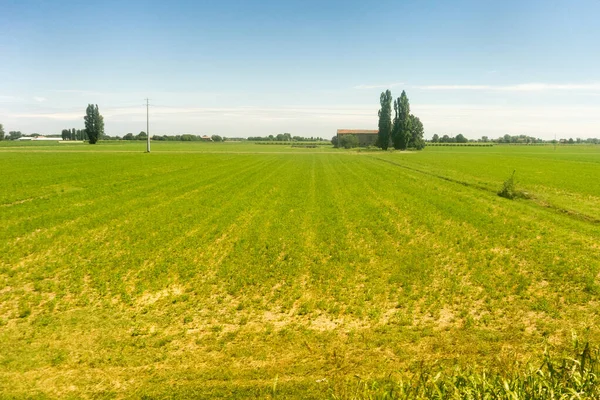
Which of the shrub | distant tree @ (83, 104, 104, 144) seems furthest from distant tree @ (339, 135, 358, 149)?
the shrub

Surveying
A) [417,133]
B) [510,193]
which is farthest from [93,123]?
[510,193]

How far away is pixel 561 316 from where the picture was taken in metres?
9.48

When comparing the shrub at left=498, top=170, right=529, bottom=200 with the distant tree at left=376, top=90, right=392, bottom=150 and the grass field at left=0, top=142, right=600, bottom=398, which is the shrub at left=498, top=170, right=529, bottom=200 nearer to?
the grass field at left=0, top=142, right=600, bottom=398

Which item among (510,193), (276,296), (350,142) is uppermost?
(350,142)

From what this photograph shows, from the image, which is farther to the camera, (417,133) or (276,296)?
(417,133)

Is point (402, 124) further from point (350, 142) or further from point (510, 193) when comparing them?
point (510, 193)

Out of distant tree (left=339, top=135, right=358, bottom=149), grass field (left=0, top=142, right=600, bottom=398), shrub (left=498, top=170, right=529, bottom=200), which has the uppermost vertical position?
distant tree (left=339, top=135, right=358, bottom=149)

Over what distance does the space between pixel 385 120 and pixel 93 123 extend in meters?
122

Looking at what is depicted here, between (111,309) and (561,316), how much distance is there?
11.6 metres

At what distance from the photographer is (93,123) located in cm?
15925

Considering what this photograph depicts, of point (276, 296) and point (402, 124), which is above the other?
point (402, 124)

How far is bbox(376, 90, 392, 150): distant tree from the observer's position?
123 m

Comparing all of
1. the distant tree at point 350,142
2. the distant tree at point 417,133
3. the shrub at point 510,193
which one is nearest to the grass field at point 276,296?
the shrub at point 510,193

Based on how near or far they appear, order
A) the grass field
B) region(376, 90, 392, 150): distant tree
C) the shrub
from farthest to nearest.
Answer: region(376, 90, 392, 150): distant tree, the shrub, the grass field
